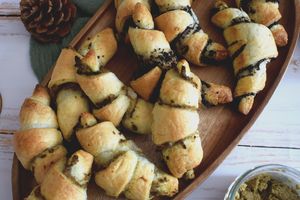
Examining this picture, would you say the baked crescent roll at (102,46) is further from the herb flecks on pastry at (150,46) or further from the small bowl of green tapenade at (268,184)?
the small bowl of green tapenade at (268,184)

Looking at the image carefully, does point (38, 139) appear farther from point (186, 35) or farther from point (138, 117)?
point (186, 35)

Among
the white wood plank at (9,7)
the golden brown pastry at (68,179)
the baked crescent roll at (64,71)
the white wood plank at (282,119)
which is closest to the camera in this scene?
the golden brown pastry at (68,179)

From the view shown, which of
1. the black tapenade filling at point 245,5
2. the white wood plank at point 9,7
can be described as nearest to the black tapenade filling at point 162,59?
the black tapenade filling at point 245,5

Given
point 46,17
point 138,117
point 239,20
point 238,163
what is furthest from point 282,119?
point 46,17

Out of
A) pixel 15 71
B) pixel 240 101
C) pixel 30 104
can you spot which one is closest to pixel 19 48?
pixel 15 71

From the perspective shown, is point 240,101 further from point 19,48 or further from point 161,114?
point 19,48

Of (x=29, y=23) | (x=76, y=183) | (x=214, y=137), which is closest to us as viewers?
(x=76, y=183)
